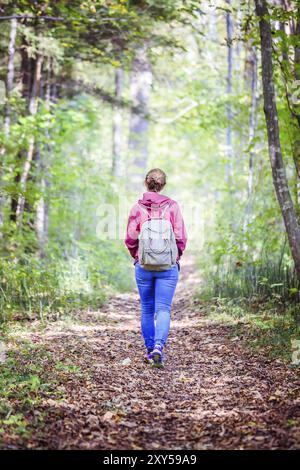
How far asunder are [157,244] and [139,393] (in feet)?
4.72

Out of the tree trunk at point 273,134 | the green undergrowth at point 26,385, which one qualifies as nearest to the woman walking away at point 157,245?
the green undergrowth at point 26,385

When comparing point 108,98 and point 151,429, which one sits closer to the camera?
point 151,429

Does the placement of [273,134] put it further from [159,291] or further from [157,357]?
[157,357]

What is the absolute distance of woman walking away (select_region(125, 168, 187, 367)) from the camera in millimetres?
5367

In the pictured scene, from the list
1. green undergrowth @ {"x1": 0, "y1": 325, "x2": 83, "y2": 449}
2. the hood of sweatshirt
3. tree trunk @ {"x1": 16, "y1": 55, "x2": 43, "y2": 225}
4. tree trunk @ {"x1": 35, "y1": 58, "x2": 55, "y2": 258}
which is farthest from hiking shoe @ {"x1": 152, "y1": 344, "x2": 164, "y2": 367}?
tree trunk @ {"x1": 35, "y1": 58, "x2": 55, "y2": 258}

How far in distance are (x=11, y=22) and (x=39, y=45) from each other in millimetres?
591

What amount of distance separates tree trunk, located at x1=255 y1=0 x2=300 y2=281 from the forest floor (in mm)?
1372

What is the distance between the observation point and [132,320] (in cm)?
815

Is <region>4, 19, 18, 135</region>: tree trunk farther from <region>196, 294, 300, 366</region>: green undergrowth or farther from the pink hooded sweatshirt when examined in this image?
<region>196, 294, 300, 366</region>: green undergrowth

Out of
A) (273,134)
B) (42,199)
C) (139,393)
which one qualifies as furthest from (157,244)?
(42,199)

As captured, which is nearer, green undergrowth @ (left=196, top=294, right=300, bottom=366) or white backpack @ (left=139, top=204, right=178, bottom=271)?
white backpack @ (left=139, top=204, right=178, bottom=271)

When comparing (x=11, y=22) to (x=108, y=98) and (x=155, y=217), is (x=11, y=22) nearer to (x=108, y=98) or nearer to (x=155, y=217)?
(x=108, y=98)

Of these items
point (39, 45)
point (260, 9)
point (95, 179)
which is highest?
point (39, 45)

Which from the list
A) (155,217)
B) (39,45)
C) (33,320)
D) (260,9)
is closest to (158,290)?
(155,217)
